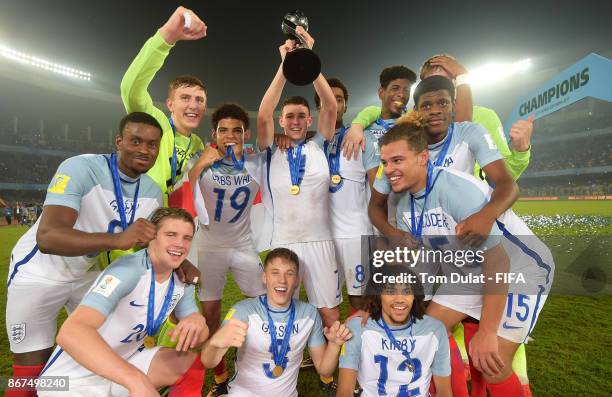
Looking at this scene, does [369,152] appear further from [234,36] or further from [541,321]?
[234,36]

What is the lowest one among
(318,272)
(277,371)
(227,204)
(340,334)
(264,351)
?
(277,371)

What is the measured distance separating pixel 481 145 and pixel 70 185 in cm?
273

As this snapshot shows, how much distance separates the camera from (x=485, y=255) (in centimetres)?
231

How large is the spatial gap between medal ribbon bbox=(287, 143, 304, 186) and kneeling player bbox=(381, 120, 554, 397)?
1.01 m

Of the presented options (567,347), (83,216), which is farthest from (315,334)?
(567,347)

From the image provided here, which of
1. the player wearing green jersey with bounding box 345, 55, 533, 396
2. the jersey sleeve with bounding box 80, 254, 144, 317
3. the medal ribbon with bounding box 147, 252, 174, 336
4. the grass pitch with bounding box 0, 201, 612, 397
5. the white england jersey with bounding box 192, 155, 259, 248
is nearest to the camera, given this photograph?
the jersey sleeve with bounding box 80, 254, 144, 317

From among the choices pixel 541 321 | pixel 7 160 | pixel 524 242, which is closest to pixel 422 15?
pixel 541 321

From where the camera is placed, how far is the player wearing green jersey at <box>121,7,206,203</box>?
8.54 feet

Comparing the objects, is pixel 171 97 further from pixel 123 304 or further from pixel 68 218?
pixel 123 304

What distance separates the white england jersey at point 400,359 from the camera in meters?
2.36

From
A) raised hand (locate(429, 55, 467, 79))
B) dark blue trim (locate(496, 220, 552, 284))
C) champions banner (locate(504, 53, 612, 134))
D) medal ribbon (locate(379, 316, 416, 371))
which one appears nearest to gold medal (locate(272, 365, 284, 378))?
medal ribbon (locate(379, 316, 416, 371))

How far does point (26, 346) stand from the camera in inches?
99.1

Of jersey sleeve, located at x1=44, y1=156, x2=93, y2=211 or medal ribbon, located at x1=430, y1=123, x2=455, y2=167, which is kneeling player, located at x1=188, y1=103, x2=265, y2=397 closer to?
jersey sleeve, located at x1=44, y1=156, x2=93, y2=211

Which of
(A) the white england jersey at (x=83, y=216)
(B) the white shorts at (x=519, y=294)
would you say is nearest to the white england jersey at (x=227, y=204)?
(A) the white england jersey at (x=83, y=216)
